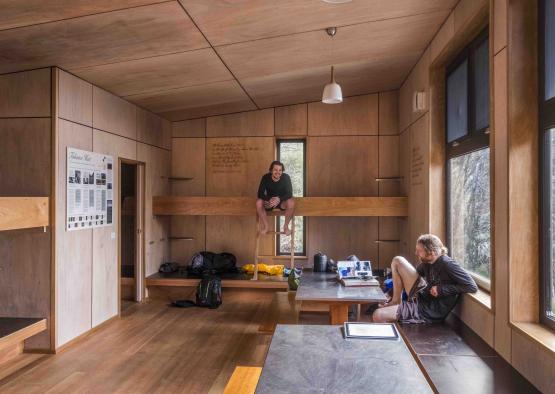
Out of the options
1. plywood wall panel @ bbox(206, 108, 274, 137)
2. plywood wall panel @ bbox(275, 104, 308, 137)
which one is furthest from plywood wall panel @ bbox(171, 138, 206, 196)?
plywood wall panel @ bbox(275, 104, 308, 137)

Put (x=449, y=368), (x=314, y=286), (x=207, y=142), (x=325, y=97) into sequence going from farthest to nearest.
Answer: (x=207, y=142)
(x=325, y=97)
(x=314, y=286)
(x=449, y=368)

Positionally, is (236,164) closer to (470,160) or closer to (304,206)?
(304,206)

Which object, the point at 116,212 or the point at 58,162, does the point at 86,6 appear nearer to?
the point at 58,162

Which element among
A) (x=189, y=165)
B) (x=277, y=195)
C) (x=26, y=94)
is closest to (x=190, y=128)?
(x=189, y=165)

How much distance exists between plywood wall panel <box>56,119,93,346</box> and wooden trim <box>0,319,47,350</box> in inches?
7.9

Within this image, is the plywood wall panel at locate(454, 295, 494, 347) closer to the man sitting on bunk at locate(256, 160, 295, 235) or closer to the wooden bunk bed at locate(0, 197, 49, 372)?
the man sitting on bunk at locate(256, 160, 295, 235)

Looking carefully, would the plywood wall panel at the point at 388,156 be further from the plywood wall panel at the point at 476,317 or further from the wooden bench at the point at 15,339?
the wooden bench at the point at 15,339

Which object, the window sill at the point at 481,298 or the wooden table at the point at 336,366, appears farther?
the window sill at the point at 481,298

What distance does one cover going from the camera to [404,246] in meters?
6.54

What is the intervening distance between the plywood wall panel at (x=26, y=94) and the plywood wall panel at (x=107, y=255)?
2.54 ft

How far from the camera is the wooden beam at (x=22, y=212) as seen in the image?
3529 millimetres

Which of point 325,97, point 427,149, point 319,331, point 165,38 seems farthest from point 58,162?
point 427,149

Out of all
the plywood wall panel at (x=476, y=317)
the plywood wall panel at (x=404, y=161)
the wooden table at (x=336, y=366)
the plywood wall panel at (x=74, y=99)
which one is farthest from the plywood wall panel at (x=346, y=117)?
the wooden table at (x=336, y=366)

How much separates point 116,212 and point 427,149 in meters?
3.83
